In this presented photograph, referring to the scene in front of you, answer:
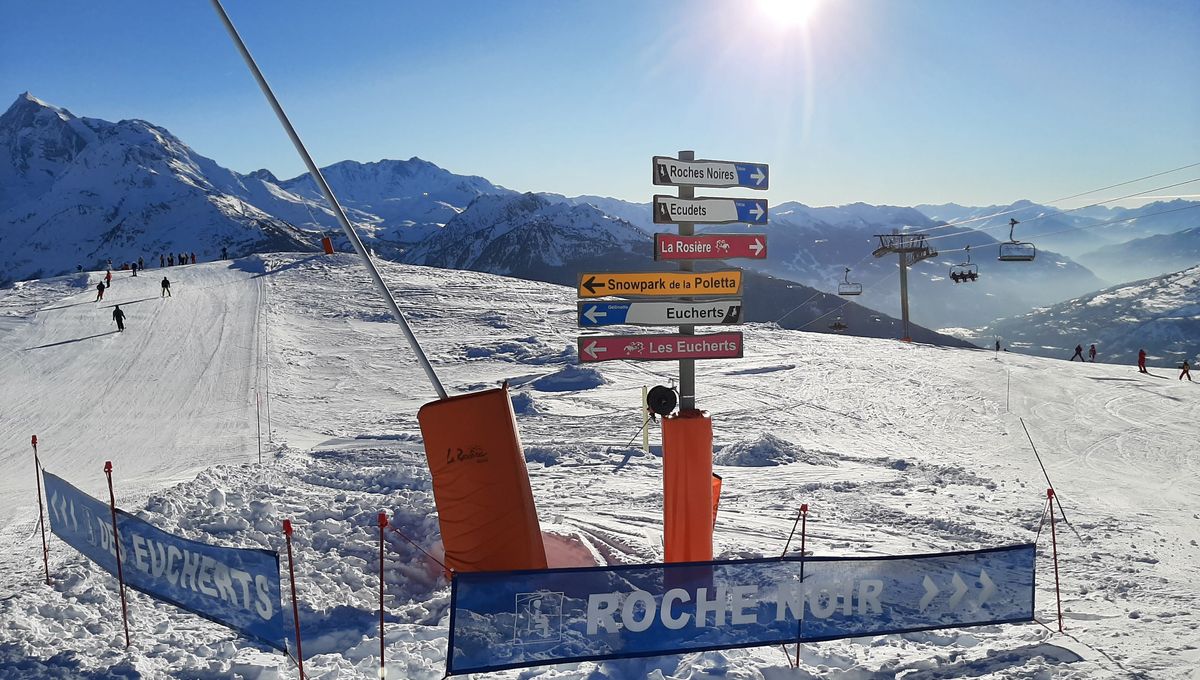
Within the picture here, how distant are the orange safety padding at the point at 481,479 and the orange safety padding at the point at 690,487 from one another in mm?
1816

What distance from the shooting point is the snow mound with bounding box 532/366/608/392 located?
27.4 metres

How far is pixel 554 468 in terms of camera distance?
677 inches

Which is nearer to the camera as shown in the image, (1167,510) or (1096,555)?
(1096,555)

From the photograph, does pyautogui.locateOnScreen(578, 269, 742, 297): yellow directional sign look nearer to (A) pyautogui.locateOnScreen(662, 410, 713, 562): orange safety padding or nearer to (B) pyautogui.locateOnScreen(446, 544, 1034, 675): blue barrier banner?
(A) pyautogui.locateOnScreen(662, 410, 713, 562): orange safety padding

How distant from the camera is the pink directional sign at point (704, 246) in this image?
899 centimetres

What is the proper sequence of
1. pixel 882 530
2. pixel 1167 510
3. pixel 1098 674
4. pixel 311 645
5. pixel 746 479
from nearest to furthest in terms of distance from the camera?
pixel 1098 674 < pixel 311 645 < pixel 882 530 < pixel 1167 510 < pixel 746 479

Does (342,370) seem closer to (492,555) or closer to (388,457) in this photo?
(388,457)

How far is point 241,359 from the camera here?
1133 inches

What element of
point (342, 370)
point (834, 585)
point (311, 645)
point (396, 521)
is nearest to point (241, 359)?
point (342, 370)

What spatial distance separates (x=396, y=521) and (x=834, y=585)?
684cm

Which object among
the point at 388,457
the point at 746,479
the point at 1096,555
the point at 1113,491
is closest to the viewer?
the point at 1096,555

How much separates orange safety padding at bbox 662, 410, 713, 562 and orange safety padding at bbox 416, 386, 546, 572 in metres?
1.82

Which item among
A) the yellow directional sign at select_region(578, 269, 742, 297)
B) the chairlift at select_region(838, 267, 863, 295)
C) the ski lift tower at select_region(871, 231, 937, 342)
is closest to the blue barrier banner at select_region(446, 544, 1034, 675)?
the yellow directional sign at select_region(578, 269, 742, 297)

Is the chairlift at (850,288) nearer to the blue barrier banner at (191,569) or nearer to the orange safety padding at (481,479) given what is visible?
the orange safety padding at (481,479)
